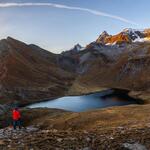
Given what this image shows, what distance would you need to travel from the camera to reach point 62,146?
23453 millimetres

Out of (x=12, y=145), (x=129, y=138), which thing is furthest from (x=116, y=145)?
(x=12, y=145)

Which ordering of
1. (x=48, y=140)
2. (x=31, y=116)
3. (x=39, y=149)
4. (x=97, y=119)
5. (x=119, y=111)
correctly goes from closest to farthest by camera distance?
(x=39, y=149)
(x=48, y=140)
(x=97, y=119)
(x=119, y=111)
(x=31, y=116)

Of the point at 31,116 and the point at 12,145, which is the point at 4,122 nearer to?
the point at 31,116

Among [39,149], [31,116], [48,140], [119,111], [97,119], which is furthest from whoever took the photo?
[31,116]

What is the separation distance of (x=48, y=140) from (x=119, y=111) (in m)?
54.8

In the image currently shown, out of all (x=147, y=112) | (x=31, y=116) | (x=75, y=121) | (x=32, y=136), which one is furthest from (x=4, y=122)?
(x=32, y=136)

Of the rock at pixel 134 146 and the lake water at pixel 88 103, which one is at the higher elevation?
the lake water at pixel 88 103

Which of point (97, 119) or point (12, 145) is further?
point (97, 119)

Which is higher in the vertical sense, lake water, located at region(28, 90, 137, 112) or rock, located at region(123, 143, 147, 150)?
lake water, located at region(28, 90, 137, 112)

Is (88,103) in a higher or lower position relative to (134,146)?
higher

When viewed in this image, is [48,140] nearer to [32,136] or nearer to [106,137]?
[32,136]

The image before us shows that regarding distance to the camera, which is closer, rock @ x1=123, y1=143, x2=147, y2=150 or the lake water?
rock @ x1=123, y1=143, x2=147, y2=150

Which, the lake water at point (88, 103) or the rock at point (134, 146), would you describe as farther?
the lake water at point (88, 103)

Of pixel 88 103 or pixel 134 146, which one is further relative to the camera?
pixel 88 103
